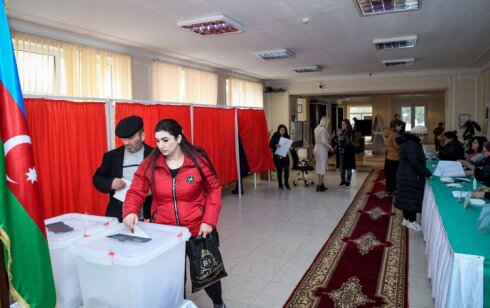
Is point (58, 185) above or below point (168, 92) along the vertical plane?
below

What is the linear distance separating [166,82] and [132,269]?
544 centimetres

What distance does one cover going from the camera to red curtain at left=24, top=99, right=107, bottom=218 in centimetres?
336

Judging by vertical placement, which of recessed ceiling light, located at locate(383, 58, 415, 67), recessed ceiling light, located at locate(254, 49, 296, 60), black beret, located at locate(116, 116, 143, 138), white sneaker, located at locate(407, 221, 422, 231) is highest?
recessed ceiling light, located at locate(383, 58, 415, 67)

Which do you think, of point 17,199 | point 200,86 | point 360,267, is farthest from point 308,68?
point 17,199

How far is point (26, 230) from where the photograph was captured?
49.9 inches

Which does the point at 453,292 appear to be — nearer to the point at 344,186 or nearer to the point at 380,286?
the point at 380,286

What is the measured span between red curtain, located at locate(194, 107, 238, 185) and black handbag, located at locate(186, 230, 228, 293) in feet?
12.5

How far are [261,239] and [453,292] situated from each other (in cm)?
252

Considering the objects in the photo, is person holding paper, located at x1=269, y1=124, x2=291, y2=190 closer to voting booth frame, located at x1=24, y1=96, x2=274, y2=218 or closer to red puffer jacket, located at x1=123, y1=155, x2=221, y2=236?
voting booth frame, located at x1=24, y1=96, x2=274, y2=218

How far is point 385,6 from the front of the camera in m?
3.90

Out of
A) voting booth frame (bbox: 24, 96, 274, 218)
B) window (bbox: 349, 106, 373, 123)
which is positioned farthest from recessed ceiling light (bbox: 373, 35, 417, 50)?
window (bbox: 349, 106, 373, 123)

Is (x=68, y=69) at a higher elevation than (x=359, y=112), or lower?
lower

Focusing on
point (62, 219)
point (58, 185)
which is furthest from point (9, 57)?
point (58, 185)

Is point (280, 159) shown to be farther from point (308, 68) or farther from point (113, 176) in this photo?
point (113, 176)
